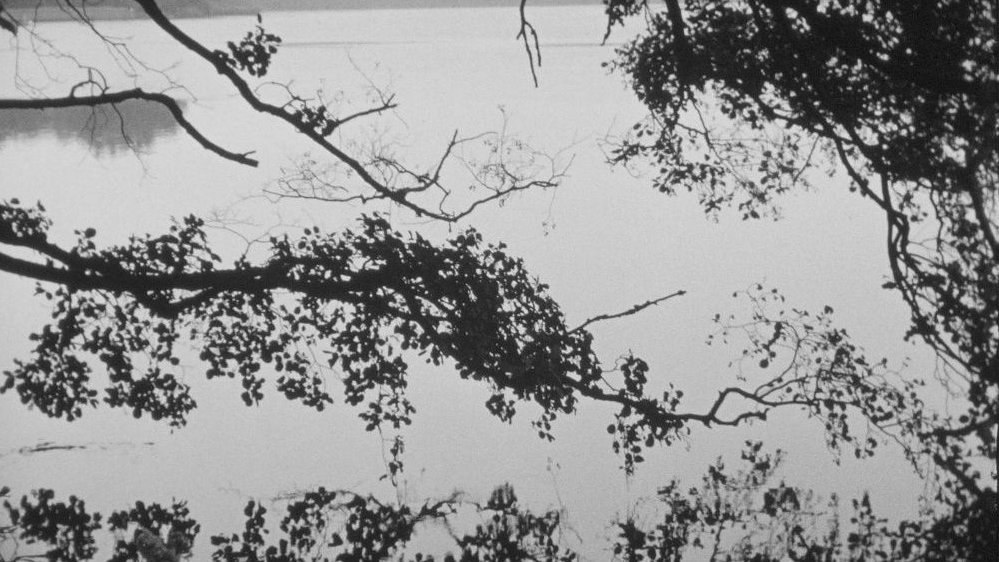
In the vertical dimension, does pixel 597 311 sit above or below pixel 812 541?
above

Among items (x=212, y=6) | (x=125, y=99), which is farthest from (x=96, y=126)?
(x=125, y=99)

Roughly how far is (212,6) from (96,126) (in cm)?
127

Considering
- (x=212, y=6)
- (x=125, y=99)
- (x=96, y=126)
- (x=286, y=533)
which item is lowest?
(x=286, y=533)

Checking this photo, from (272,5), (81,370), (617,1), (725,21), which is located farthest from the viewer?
(272,5)

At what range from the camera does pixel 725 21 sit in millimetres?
3373

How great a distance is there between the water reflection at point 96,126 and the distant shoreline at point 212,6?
30.3 inches

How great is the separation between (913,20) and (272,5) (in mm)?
5437

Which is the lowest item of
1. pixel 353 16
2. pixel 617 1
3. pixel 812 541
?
pixel 812 541

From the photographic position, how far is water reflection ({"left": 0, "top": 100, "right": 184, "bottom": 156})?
5.28m

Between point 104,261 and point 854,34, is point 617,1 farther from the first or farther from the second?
point 104,261

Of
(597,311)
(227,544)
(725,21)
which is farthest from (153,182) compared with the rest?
(725,21)

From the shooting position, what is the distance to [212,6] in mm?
5188

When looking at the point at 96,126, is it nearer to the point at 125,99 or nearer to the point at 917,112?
the point at 125,99

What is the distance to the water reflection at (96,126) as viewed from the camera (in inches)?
208
